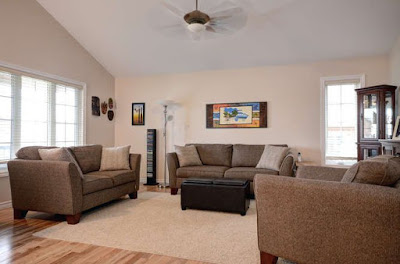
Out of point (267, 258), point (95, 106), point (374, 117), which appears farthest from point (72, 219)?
point (374, 117)

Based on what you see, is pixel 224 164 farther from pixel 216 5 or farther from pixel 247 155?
pixel 216 5

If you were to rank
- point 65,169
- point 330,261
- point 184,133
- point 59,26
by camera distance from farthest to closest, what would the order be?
point 184,133
point 59,26
point 65,169
point 330,261

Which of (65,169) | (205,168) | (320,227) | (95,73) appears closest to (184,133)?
(205,168)

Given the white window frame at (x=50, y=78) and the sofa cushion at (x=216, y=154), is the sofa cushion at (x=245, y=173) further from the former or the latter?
the white window frame at (x=50, y=78)

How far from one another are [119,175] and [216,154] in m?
1.90

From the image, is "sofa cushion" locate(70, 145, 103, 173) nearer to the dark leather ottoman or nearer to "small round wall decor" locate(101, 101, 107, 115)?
the dark leather ottoman

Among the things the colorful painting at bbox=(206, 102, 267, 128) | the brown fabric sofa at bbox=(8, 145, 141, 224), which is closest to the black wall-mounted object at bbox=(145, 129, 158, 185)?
the colorful painting at bbox=(206, 102, 267, 128)

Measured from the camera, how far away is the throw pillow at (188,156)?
488cm

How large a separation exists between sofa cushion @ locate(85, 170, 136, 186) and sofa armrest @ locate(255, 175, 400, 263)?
2.53 meters

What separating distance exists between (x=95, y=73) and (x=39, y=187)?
3068 mm

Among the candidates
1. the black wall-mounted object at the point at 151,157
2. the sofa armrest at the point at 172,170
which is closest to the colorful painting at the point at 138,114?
the black wall-mounted object at the point at 151,157

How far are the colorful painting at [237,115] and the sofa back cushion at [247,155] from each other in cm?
52

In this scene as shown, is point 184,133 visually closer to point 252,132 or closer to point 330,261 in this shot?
point 252,132

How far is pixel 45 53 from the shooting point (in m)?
4.45
